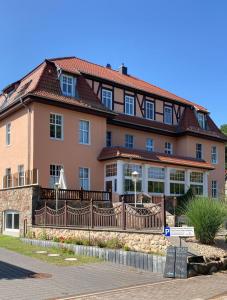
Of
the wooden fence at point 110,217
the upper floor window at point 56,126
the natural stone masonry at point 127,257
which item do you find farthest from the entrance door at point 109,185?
the natural stone masonry at point 127,257

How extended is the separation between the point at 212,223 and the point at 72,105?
1622 cm

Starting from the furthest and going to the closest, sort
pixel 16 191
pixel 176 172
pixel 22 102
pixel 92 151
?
pixel 176 172
pixel 92 151
pixel 22 102
pixel 16 191

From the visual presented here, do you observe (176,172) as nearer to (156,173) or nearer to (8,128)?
(156,173)

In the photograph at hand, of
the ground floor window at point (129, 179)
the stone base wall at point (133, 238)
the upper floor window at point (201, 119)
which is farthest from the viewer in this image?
the upper floor window at point (201, 119)

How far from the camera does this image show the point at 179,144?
3875 centimetres

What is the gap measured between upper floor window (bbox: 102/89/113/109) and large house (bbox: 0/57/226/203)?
0.08m

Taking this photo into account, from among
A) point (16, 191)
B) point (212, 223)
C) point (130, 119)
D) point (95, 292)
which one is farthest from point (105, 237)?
point (130, 119)

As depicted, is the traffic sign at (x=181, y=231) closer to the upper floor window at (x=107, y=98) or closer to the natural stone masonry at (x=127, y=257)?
the natural stone masonry at (x=127, y=257)

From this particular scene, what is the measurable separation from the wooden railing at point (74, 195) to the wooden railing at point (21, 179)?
2964mm

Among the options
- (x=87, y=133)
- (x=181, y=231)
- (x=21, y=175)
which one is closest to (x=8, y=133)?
(x=21, y=175)

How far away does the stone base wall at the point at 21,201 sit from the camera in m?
23.7

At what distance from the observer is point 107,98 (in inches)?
1331

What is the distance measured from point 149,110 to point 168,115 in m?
2.42

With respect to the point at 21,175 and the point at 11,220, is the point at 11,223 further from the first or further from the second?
the point at 21,175
